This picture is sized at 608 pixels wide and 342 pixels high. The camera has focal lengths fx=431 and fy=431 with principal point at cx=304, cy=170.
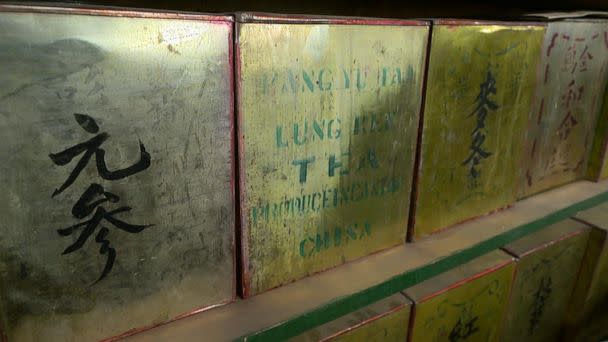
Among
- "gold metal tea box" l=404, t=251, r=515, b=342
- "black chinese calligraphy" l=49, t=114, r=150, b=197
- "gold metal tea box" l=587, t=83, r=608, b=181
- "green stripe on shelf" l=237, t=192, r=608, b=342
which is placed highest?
"black chinese calligraphy" l=49, t=114, r=150, b=197

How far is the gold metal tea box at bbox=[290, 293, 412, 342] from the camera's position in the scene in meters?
0.65

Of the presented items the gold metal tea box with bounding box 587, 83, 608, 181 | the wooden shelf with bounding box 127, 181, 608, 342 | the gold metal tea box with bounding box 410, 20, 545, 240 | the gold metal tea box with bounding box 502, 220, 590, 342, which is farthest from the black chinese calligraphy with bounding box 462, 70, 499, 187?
the gold metal tea box with bounding box 587, 83, 608, 181

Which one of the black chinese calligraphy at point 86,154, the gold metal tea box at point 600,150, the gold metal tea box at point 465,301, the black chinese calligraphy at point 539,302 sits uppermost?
the black chinese calligraphy at point 86,154

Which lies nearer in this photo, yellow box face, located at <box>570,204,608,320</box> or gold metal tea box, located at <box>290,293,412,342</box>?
gold metal tea box, located at <box>290,293,412,342</box>

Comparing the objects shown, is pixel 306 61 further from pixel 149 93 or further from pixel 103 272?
pixel 103 272

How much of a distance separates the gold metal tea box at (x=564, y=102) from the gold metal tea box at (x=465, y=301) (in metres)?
0.18

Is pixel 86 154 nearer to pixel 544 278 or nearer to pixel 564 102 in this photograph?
pixel 564 102

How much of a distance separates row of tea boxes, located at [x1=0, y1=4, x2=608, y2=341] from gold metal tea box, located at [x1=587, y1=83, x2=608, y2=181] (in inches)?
12.8

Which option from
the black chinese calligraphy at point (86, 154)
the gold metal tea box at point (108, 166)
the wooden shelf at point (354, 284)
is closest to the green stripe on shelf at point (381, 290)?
the wooden shelf at point (354, 284)

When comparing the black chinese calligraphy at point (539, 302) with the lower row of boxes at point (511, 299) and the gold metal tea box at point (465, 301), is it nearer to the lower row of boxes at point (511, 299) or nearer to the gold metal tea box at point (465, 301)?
the lower row of boxes at point (511, 299)

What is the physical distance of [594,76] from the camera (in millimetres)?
914

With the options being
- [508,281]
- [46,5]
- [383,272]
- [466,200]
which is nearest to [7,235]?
[46,5]

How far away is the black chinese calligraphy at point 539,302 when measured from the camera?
100 cm

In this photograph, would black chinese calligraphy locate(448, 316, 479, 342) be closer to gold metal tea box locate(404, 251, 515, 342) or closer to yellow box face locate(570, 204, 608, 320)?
gold metal tea box locate(404, 251, 515, 342)
